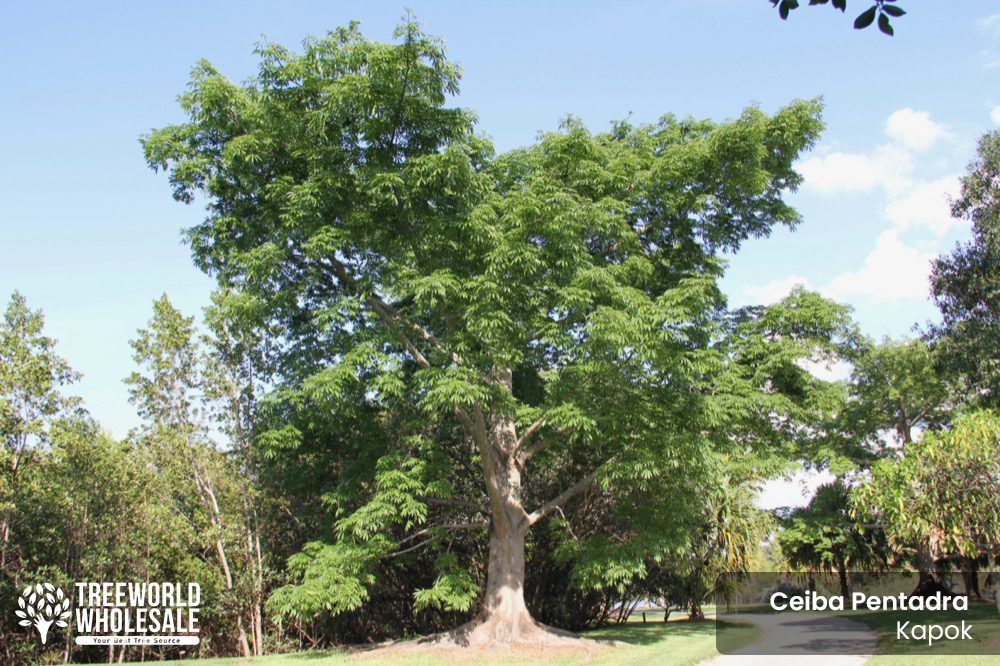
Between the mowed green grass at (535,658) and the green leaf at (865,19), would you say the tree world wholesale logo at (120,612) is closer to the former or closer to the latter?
the mowed green grass at (535,658)

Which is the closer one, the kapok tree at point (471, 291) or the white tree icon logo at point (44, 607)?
the kapok tree at point (471, 291)

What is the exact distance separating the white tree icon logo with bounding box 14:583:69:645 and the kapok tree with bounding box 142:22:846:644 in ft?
17.1

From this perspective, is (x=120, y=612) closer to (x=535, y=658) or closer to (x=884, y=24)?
(x=535, y=658)

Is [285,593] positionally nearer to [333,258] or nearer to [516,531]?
[516,531]

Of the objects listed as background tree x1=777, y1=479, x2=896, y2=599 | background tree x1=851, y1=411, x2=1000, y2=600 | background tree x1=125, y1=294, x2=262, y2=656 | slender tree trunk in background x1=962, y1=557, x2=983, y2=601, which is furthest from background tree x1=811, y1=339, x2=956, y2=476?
background tree x1=125, y1=294, x2=262, y2=656

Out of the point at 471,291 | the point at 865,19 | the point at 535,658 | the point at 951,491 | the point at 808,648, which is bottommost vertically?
the point at 808,648

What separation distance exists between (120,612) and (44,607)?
1.52 meters

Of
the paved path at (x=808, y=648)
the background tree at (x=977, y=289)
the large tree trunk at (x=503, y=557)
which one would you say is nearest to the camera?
the paved path at (x=808, y=648)

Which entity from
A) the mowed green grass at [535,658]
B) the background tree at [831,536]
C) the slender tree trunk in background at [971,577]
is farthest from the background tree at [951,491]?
the slender tree trunk in background at [971,577]

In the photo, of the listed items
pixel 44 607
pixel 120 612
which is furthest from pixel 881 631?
pixel 44 607

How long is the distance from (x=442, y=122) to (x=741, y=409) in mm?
8725

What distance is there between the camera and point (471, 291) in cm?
1336

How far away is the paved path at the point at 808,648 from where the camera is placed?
12234 mm

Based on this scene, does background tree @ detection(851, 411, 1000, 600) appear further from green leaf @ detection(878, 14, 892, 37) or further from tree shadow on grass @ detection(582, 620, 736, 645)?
green leaf @ detection(878, 14, 892, 37)
